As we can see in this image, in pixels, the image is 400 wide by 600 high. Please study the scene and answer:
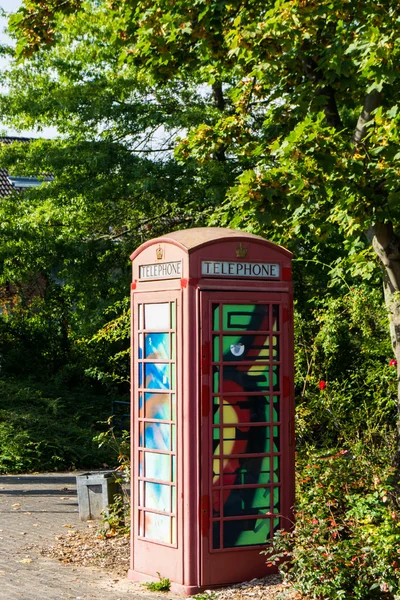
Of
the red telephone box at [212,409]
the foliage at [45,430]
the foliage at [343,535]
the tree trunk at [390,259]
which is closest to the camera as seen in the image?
the foliage at [343,535]

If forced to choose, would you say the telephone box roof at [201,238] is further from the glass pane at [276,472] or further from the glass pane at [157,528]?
the glass pane at [157,528]

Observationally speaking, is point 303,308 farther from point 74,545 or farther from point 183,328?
point 183,328

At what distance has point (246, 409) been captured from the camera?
24.1 ft

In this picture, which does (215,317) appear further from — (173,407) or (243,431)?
(243,431)

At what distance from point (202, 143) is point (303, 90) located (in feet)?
6.06

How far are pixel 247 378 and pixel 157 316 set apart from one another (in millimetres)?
906

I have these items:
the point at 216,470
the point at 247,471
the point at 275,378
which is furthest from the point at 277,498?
the point at 275,378

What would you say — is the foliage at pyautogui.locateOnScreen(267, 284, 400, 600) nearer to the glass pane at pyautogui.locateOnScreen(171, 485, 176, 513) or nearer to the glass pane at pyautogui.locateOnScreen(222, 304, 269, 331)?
the glass pane at pyautogui.locateOnScreen(171, 485, 176, 513)

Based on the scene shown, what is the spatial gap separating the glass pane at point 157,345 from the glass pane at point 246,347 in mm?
498

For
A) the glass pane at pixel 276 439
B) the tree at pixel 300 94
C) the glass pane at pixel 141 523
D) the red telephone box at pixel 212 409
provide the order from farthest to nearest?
the tree at pixel 300 94, the glass pane at pixel 141 523, the glass pane at pixel 276 439, the red telephone box at pixel 212 409

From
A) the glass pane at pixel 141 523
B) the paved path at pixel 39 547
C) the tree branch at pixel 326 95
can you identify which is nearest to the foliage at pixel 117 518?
the paved path at pixel 39 547

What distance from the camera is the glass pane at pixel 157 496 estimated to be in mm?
7385

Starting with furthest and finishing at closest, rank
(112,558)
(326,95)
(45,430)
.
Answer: (45,430) < (326,95) < (112,558)

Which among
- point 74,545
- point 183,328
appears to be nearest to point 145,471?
point 183,328
